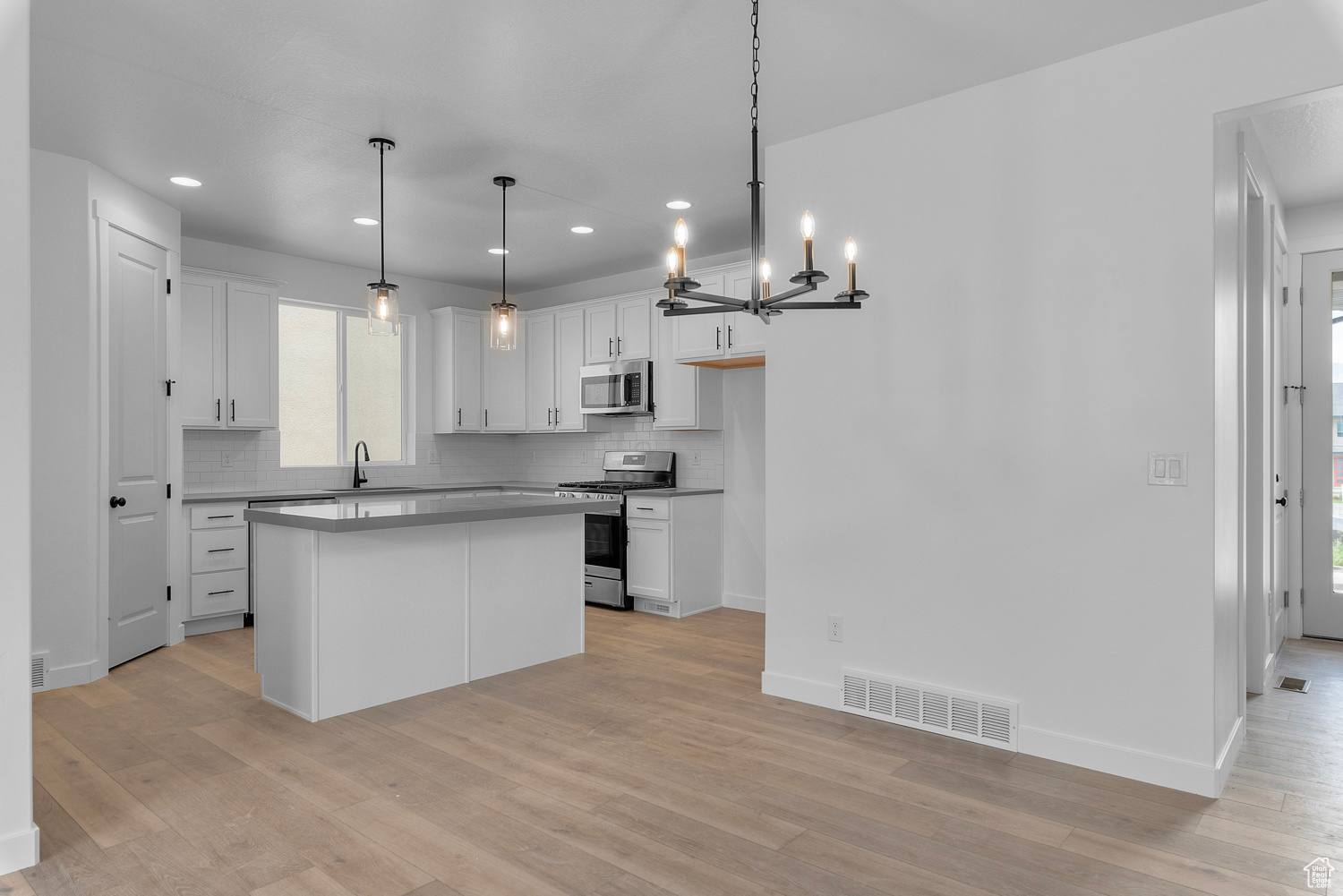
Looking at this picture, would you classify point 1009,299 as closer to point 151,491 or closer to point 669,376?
point 669,376

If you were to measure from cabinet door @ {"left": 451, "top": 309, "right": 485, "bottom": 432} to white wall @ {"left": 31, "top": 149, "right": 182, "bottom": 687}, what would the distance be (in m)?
2.87

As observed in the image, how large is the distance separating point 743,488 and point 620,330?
157cm

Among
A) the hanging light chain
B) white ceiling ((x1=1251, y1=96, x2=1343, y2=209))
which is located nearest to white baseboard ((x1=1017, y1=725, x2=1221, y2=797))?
white ceiling ((x1=1251, y1=96, x2=1343, y2=209))

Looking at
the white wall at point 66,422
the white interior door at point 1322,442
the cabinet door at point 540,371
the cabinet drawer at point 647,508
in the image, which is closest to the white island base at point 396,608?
the white wall at point 66,422

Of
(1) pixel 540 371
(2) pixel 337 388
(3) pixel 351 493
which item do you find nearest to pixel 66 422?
(3) pixel 351 493

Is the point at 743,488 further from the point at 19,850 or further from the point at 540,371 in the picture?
the point at 19,850

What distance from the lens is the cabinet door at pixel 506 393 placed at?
22.9 feet

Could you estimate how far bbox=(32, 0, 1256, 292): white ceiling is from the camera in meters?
2.69

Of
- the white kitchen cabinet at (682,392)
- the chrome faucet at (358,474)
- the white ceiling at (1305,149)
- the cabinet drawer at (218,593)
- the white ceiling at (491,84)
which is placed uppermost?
the white ceiling at (491,84)

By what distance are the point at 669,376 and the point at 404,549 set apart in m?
2.78

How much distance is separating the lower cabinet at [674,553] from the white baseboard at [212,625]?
A: 8.61 feet

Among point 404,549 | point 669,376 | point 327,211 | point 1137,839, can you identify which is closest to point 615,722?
point 404,549

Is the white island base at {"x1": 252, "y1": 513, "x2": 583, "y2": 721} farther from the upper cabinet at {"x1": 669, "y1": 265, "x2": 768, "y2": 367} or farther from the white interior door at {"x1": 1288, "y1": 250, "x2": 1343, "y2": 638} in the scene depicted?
the white interior door at {"x1": 1288, "y1": 250, "x2": 1343, "y2": 638}

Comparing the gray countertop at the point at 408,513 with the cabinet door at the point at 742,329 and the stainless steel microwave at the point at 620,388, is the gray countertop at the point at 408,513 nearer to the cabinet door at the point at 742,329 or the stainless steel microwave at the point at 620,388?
the cabinet door at the point at 742,329
